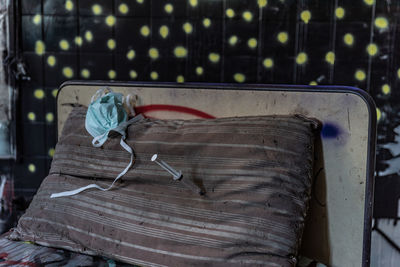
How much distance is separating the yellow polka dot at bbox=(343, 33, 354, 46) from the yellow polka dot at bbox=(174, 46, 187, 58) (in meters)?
0.54

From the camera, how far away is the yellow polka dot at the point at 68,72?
4.54ft

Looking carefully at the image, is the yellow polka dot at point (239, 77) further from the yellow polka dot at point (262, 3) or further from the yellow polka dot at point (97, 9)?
the yellow polka dot at point (97, 9)

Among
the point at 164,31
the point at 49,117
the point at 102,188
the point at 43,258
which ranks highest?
the point at 164,31

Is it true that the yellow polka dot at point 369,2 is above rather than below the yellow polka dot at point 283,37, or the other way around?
above

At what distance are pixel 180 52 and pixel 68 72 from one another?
0.43 meters

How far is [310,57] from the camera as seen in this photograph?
126 cm

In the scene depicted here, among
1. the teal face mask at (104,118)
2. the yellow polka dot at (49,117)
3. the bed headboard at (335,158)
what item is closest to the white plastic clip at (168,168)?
the teal face mask at (104,118)

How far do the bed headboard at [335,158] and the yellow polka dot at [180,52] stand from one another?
0.82 ft

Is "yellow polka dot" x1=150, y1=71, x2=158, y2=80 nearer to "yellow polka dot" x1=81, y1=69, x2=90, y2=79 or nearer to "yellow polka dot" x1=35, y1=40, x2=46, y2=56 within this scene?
"yellow polka dot" x1=81, y1=69, x2=90, y2=79

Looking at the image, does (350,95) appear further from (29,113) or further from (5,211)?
(5,211)

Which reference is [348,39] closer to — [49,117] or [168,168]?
[168,168]

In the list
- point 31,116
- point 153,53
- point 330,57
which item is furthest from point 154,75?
point 330,57

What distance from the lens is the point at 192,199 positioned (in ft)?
3.14

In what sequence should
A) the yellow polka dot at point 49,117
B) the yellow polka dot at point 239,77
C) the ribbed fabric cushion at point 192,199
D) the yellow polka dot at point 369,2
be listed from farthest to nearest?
the yellow polka dot at point 49,117 → the yellow polka dot at point 239,77 → the yellow polka dot at point 369,2 → the ribbed fabric cushion at point 192,199
